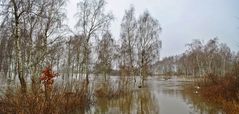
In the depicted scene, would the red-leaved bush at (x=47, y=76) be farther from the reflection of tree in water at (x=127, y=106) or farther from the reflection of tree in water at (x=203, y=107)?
the reflection of tree in water at (x=203, y=107)

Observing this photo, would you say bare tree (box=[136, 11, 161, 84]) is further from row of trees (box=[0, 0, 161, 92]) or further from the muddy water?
the muddy water

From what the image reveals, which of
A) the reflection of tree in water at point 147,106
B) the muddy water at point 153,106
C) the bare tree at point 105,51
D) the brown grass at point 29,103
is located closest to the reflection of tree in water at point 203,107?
the muddy water at point 153,106

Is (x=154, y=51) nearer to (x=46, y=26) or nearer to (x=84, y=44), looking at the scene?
(x=84, y=44)

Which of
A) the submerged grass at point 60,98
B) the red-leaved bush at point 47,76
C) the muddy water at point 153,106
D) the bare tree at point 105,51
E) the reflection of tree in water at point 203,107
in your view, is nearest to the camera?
the red-leaved bush at point 47,76

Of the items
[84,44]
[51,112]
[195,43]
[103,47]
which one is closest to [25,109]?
[51,112]

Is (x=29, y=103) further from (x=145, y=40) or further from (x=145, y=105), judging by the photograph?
(x=145, y=40)

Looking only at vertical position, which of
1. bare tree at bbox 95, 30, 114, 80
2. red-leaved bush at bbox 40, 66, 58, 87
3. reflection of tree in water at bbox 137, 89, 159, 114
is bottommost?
reflection of tree in water at bbox 137, 89, 159, 114

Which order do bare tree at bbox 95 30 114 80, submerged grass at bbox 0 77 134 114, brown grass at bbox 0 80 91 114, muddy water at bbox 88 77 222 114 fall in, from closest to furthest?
brown grass at bbox 0 80 91 114
submerged grass at bbox 0 77 134 114
muddy water at bbox 88 77 222 114
bare tree at bbox 95 30 114 80

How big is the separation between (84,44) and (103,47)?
5.97 meters

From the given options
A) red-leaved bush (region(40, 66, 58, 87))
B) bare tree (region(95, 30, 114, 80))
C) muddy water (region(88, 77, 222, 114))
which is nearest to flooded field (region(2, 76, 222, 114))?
muddy water (region(88, 77, 222, 114))

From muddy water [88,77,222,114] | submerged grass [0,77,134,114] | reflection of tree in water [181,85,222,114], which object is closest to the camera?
submerged grass [0,77,134,114]

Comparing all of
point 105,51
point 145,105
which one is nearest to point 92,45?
point 105,51

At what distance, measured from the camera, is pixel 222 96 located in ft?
54.0

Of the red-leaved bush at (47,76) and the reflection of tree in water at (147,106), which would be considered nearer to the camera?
the red-leaved bush at (47,76)
